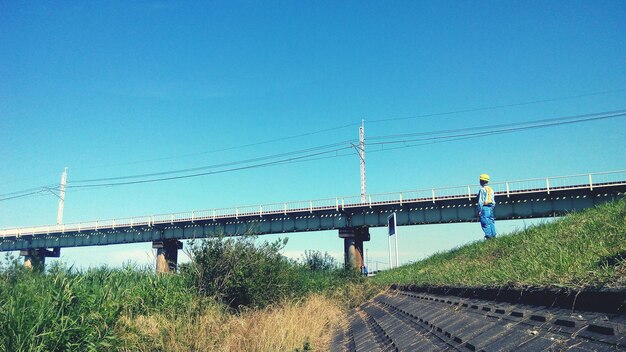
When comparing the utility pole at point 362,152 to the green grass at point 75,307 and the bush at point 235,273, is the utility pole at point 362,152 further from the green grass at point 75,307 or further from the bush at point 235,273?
the green grass at point 75,307

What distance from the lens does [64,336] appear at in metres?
8.05

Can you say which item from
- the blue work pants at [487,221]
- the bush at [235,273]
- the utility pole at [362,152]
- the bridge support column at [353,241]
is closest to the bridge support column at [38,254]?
the bridge support column at [353,241]

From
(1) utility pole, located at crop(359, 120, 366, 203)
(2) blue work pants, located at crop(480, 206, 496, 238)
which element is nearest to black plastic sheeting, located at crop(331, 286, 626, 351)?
(2) blue work pants, located at crop(480, 206, 496, 238)

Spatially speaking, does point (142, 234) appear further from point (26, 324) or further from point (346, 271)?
point (26, 324)

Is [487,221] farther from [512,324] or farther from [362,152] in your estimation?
[362,152]

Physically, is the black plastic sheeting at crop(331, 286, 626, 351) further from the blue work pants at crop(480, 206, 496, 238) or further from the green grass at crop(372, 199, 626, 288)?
the blue work pants at crop(480, 206, 496, 238)

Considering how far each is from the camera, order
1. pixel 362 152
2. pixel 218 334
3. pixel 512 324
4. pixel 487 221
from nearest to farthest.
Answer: pixel 512 324 < pixel 218 334 < pixel 487 221 < pixel 362 152

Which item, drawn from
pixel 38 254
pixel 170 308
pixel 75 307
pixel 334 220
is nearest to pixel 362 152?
pixel 334 220

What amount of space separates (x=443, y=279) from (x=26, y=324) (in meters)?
A: 8.17

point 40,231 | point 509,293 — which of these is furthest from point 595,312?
point 40,231

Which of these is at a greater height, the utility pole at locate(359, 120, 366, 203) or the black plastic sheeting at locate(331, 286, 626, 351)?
the utility pole at locate(359, 120, 366, 203)

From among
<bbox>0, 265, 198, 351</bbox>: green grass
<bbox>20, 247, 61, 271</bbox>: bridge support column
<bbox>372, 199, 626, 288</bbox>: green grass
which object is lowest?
<bbox>20, 247, 61, 271</bbox>: bridge support column

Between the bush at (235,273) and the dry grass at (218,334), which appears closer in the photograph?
the dry grass at (218,334)

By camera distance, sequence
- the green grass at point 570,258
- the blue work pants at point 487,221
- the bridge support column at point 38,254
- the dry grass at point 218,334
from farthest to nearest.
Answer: the bridge support column at point 38,254 < the blue work pants at point 487,221 < the dry grass at point 218,334 < the green grass at point 570,258
